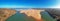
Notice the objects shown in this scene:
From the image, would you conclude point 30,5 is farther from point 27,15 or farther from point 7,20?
point 7,20

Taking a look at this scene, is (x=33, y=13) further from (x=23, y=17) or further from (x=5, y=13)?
(x=5, y=13)

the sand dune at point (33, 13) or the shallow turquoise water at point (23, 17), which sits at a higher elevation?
the sand dune at point (33, 13)

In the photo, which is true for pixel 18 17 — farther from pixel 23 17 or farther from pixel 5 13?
pixel 5 13

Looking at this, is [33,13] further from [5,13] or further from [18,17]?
[5,13]

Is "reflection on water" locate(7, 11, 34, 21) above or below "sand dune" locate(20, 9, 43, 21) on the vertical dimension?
below

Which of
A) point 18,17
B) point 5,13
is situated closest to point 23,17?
point 18,17

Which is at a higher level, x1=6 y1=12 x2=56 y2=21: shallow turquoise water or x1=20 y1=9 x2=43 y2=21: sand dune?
x1=20 y1=9 x2=43 y2=21: sand dune

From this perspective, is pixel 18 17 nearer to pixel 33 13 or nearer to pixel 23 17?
pixel 23 17

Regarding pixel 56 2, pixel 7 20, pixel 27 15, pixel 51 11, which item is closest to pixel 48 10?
pixel 51 11

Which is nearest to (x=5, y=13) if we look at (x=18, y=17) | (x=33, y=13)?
(x=18, y=17)

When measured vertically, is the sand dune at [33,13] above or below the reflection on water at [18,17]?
above

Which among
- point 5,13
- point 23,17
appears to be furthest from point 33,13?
point 5,13
